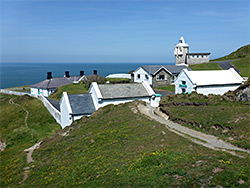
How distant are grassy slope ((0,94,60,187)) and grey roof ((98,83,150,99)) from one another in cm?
1098

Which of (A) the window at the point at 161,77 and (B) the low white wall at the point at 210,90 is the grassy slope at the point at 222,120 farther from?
(A) the window at the point at 161,77

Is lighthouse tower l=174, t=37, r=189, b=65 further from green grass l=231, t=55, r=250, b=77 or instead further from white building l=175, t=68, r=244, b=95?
white building l=175, t=68, r=244, b=95

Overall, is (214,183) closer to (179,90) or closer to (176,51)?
(179,90)

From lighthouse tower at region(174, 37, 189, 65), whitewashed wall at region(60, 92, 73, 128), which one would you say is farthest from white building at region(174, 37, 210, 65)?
whitewashed wall at region(60, 92, 73, 128)

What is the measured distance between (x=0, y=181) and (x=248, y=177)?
20.2m

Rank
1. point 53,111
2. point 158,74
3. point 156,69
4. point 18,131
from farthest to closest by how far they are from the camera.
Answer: point 156,69 < point 158,74 < point 53,111 < point 18,131

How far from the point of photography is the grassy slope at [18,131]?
72.6 feet

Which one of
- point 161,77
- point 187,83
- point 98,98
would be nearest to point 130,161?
point 98,98

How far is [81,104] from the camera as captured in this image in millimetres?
37250

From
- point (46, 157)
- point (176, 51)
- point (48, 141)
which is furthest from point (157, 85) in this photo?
point (46, 157)

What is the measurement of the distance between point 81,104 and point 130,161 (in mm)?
22932

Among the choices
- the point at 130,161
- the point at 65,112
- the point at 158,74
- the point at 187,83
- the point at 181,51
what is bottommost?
the point at 65,112

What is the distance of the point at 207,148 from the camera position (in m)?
16.4

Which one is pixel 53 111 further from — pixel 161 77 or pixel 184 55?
pixel 184 55
